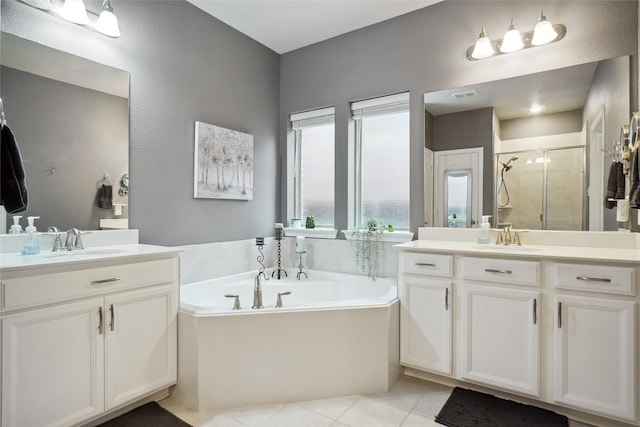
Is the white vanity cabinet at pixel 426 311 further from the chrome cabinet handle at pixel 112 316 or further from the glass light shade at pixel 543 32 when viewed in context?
the chrome cabinet handle at pixel 112 316

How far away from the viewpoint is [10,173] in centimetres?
155

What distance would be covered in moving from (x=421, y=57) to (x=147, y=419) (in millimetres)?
3080

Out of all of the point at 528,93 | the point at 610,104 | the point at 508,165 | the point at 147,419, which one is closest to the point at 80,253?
the point at 147,419

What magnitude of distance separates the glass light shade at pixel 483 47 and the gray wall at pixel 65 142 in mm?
2455

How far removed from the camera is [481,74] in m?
2.47

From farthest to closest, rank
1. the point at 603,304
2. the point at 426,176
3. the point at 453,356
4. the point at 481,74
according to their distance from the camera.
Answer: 1. the point at 426,176
2. the point at 481,74
3. the point at 453,356
4. the point at 603,304

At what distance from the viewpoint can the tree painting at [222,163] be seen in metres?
2.70

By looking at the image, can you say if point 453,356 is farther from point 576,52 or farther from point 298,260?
point 576,52

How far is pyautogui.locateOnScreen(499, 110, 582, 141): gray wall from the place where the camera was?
2179mm

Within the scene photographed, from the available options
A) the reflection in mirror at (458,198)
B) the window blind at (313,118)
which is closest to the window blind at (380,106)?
the window blind at (313,118)

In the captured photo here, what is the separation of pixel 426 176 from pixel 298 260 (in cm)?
143

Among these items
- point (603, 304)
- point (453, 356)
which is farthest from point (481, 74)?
point (453, 356)

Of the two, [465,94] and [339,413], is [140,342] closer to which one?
[339,413]

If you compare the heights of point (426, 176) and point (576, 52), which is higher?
point (576, 52)
